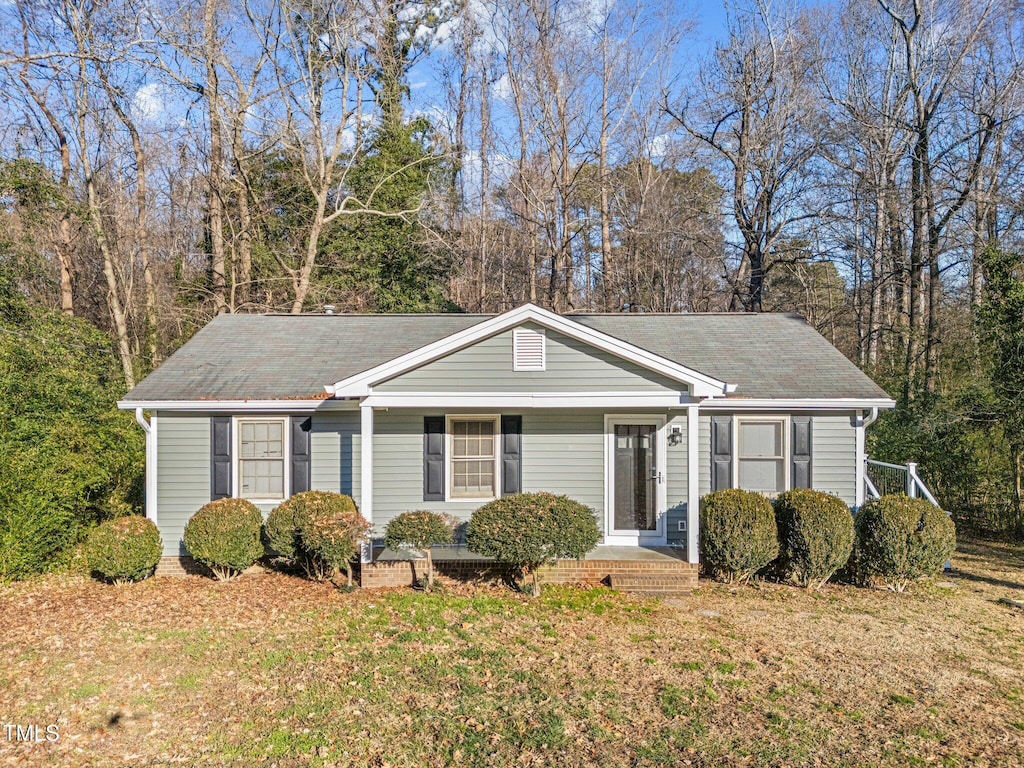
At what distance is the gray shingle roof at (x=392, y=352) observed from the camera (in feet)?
32.8

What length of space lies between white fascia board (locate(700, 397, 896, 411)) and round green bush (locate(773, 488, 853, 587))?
145cm

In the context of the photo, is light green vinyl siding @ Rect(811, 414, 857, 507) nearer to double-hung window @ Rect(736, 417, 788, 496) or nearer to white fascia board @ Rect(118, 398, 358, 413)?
double-hung window @ Rect(736, 417, 788, 496)

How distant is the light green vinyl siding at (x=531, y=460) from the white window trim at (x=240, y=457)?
1.36m

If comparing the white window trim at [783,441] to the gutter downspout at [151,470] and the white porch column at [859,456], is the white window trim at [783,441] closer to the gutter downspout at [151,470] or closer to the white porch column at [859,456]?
the white porch column at [859,456]

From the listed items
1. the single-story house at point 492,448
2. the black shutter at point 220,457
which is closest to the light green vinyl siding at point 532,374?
the single-story house at point 492,448

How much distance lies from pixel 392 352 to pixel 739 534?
20.9ft

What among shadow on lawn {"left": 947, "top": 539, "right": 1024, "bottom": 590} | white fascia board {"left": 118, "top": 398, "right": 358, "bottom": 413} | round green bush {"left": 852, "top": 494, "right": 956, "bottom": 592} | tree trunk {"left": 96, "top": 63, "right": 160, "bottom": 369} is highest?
tree trunk {"left": 96, "top": 63, "right": 160, "bottom": 369}

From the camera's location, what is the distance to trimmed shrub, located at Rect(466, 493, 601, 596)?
8.29 m

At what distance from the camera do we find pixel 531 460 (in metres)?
9.92

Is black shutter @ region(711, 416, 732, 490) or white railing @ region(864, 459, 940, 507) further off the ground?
black shutter @ region(711, 416, 732, 490)

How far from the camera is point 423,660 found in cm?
634

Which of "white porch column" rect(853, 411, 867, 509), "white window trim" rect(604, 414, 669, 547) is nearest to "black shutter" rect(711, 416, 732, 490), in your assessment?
"white window trim" rect(604, 414, 669, 547)

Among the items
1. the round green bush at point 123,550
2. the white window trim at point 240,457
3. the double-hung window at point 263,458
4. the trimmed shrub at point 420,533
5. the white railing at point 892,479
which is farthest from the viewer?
the white railing at point 892,479

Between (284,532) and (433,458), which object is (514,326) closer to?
(433,458)
